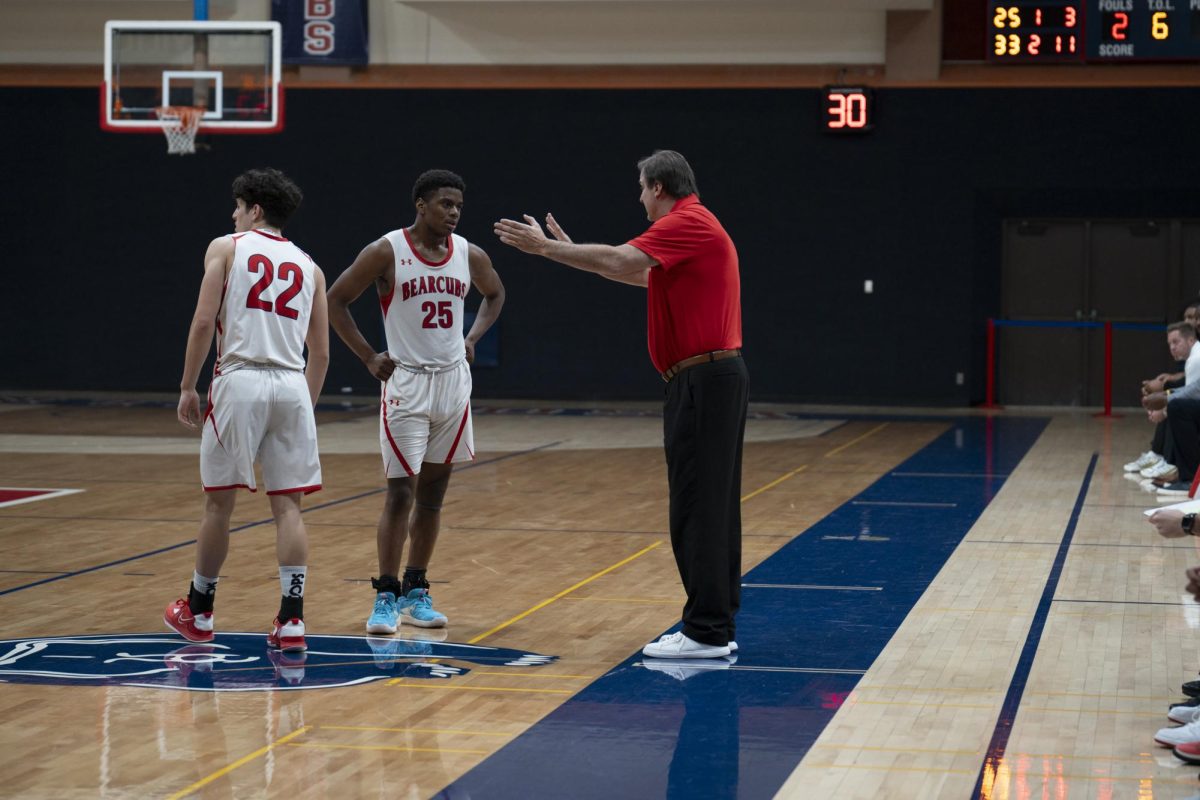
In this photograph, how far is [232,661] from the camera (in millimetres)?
5449

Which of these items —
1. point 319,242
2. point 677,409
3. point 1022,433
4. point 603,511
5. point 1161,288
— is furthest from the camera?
point 319,242

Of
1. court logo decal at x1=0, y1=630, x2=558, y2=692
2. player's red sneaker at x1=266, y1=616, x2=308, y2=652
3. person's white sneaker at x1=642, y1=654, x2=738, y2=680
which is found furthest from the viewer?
player's red sneaker at x1=266, y1=616, x2=308, y2=652

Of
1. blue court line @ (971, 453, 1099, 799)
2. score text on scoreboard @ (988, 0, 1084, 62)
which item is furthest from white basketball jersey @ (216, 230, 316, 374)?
Result: score text on scoreboard @ (988, 0, 1084, 62)

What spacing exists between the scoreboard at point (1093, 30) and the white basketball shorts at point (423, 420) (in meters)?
12.3

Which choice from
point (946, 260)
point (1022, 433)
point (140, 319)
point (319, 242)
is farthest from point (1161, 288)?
point (140, 319)

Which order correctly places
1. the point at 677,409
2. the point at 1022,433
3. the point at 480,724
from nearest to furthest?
1. the point at 480,724
2. the point at 677,409
3. the point at 1022,433

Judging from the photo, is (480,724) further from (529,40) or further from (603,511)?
(529,40)

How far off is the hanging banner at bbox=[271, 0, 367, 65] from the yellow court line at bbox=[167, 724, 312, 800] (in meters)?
15.1

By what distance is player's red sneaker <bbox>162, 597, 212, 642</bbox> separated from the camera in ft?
18.8

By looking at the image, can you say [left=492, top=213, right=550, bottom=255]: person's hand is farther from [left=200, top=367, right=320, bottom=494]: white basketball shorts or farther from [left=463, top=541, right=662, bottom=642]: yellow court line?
[left=463, top=541, right=662, bottom=642]: yellow court line

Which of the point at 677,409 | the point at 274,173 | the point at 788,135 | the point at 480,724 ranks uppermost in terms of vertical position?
the point at 788,135

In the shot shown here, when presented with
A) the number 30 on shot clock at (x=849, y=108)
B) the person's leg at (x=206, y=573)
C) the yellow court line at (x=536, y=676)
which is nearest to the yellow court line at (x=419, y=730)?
the yellow court line at (x=536, y=676)

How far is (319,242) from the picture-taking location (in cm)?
1961

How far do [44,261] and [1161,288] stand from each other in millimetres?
13165
